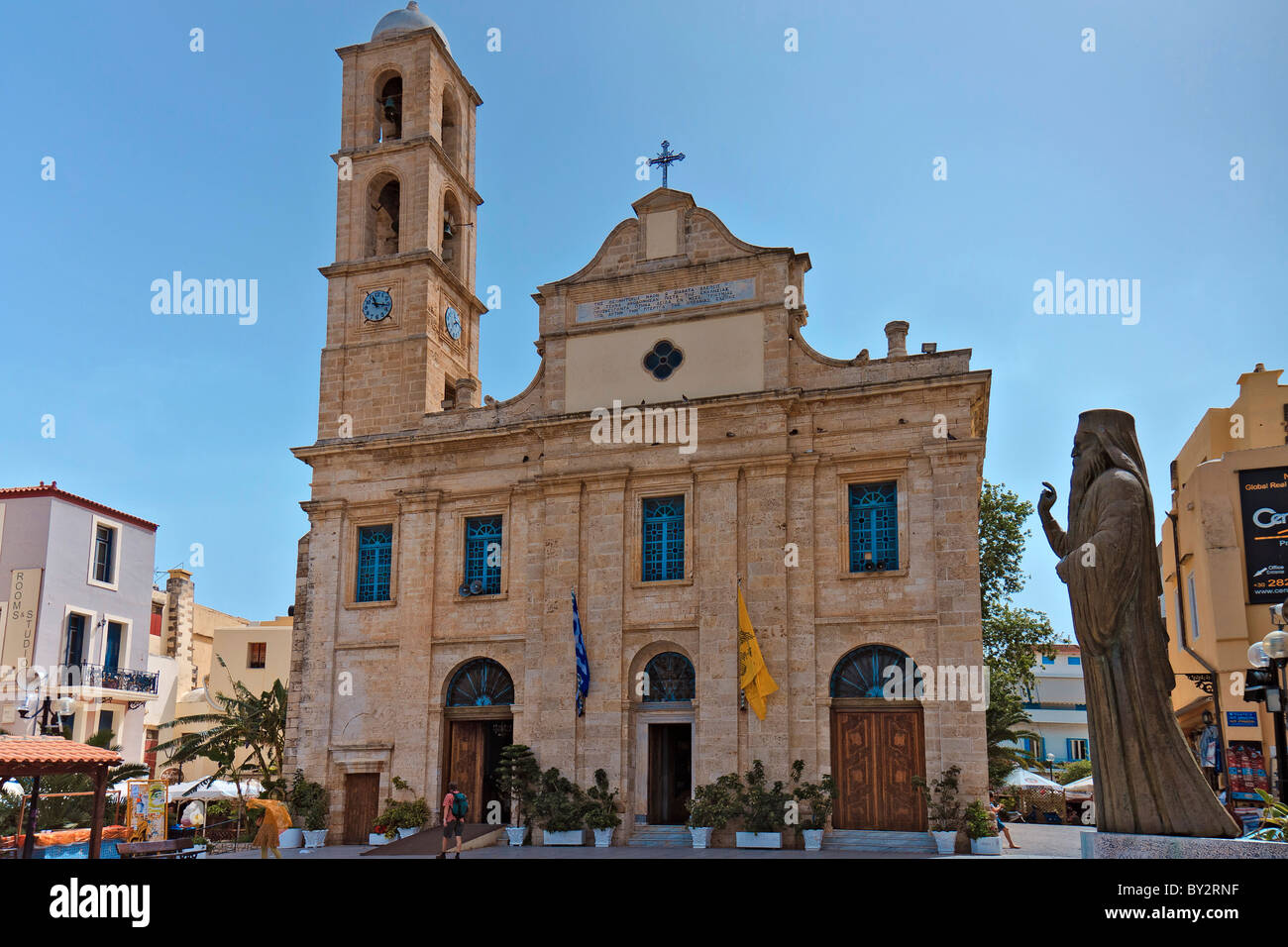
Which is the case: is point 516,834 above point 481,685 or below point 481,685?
below

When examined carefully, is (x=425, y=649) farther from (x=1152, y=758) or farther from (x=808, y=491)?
(x=1152, y=758)

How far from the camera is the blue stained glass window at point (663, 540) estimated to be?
875 inches

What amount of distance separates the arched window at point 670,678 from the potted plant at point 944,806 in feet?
15.0

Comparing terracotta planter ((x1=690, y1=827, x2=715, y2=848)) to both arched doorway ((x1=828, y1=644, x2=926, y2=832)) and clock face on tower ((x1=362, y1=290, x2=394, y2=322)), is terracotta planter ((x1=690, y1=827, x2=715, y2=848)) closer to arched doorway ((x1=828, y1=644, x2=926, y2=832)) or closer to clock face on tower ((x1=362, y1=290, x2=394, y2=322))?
arched doorway ((x1=828, y1=644, x2=926, y2=832))

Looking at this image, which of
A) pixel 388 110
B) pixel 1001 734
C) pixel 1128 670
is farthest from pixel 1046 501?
pixel 1001 734

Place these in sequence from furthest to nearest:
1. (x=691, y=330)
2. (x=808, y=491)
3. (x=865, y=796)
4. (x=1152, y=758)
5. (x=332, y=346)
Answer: (x=332, y=346) → (x=691, y=330) → (x=808, y=491) → (x=865, y=796) → (x=1152, y=758)

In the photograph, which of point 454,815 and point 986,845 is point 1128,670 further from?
point 454,815

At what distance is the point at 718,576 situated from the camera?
21484 millimetres

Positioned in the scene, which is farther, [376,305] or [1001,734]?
[1001,734]

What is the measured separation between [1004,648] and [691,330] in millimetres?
15714

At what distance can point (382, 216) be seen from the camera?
28078 mm

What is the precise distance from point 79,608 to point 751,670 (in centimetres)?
1998

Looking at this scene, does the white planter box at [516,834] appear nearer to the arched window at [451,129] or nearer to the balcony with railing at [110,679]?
the balcony with railing at [110,679]

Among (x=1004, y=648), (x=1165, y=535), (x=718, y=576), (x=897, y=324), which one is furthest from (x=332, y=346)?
(x=1165, y=535)
